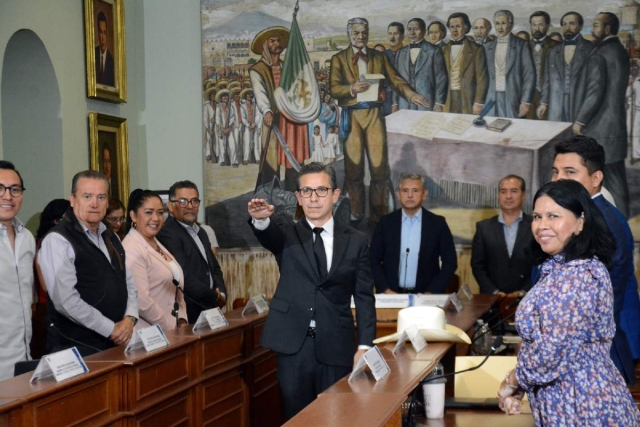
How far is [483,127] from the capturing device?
8.42m

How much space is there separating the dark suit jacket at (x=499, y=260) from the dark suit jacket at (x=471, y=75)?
1.71 m

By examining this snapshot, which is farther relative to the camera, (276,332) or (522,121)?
(522,121)

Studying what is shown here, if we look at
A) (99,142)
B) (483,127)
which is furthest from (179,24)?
(483,127)

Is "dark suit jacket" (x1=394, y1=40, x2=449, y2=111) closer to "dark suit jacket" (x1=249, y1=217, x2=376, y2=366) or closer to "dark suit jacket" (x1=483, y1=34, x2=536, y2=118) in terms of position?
"dark suit jacket" (x1=483, y1=34, x2=536, y2=118)

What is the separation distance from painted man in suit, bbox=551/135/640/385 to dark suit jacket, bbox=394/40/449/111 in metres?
4.68

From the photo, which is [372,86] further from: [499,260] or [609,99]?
[499,260]

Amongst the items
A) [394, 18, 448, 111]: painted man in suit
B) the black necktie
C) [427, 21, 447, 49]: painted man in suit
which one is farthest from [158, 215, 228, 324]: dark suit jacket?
[427, 21, 447, 49]: painted man in suit

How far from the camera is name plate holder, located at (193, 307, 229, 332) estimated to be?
16.4 feet

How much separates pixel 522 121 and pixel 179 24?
3.44 m

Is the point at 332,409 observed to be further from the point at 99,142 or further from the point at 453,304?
the point at 99,142

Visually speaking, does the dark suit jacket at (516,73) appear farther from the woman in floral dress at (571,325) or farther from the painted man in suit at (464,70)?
the woman in floral dress at (571,325)

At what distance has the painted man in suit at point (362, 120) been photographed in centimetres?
853

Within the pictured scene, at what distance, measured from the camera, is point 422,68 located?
8.48m

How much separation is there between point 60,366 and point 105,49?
16.4 ft
